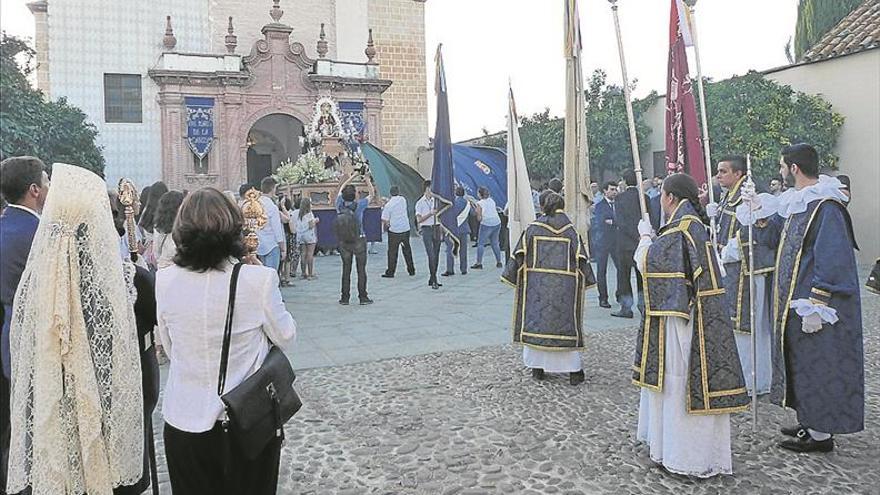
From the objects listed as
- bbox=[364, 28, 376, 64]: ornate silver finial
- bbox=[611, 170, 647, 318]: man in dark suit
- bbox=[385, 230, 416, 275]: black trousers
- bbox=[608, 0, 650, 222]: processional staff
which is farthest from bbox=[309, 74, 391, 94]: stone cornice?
bbox=[608, 0, 650, 222]: processional staff

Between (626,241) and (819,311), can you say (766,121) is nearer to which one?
(626,241)

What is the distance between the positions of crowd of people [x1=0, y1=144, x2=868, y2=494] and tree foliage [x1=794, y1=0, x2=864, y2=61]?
54.2 ft

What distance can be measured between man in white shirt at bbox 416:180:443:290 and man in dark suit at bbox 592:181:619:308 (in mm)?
2634

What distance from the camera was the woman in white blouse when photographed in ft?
8.31

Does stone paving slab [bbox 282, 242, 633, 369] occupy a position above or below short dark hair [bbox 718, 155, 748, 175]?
below

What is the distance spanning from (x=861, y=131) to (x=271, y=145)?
1967 cm

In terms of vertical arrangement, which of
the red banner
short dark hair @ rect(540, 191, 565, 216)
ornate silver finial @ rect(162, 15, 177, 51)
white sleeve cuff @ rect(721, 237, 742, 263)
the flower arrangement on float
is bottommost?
white sleeve cuff @ rect(721, 237, 742, 263)

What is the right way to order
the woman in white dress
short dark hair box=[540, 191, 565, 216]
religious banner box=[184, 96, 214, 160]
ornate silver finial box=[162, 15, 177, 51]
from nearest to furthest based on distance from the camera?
1. the woman in white dress
2. short dark hair box=[540, 191, 565, 216]
3. religious banner box=[184, 96, 214, 160]
4. ornate silver finial box=[162, 15, 177, 51]

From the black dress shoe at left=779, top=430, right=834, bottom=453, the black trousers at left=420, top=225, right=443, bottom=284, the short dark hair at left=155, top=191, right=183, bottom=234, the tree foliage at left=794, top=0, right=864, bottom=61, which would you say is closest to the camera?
the black dress shoe at left=779, top=430, right=834, bottom=453

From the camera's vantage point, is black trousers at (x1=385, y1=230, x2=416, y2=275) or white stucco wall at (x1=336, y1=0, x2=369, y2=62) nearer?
black trousers at (x1=385, y1=230, x2=416, y2=275)

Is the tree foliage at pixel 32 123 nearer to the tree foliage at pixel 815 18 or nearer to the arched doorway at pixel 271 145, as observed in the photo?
the arched doorway at pixel 271 145

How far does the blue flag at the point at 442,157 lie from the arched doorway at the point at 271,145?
15.7 meters

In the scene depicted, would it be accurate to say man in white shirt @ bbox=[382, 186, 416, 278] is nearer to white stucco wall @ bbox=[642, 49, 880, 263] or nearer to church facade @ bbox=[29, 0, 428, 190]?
white stucco wall @ bbox=[642, 49, 880, 263]

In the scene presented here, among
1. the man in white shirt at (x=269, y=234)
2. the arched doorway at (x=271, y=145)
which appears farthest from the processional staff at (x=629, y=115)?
the arched doorway at (x=271, y=145)
